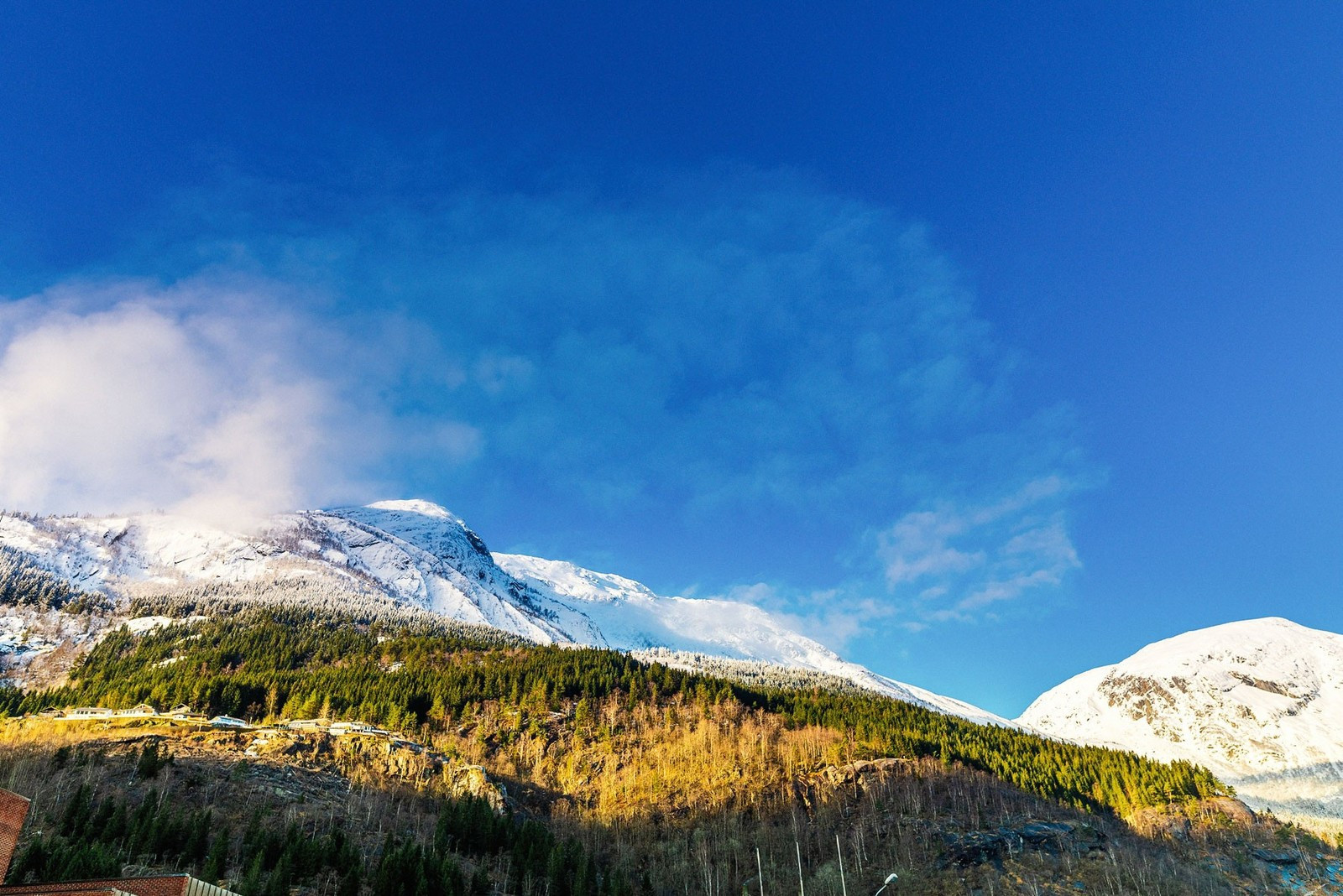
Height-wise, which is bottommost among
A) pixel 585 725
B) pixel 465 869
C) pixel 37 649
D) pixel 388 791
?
pixel 465 869

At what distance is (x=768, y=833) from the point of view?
100625mm

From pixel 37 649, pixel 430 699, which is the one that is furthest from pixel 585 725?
pixel 37 649

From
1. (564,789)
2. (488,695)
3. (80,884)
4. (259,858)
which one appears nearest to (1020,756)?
(564,789)

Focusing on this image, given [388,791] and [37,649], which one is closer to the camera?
[388,791]

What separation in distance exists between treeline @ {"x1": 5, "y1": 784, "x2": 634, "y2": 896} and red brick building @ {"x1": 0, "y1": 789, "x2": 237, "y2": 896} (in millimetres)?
23211

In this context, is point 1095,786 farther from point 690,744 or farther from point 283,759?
point 283,759

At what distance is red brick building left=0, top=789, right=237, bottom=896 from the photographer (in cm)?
2841

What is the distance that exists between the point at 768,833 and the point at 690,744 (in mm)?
28065

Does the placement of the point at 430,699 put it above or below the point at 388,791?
above

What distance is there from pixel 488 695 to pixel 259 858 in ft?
287

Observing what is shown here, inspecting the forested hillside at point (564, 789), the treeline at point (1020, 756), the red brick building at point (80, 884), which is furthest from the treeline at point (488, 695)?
the red brick building at point (80, 884)

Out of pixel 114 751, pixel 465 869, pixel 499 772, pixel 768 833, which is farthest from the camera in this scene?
pixel 499 772

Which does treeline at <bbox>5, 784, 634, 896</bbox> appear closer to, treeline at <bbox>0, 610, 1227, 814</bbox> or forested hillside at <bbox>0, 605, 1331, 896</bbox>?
forested hillside at <bbox>0, 605, 1331, 896</bbox>

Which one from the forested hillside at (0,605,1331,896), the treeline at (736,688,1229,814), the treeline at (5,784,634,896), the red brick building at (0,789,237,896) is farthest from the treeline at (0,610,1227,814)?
the red brick building at (0,789,237,896)
